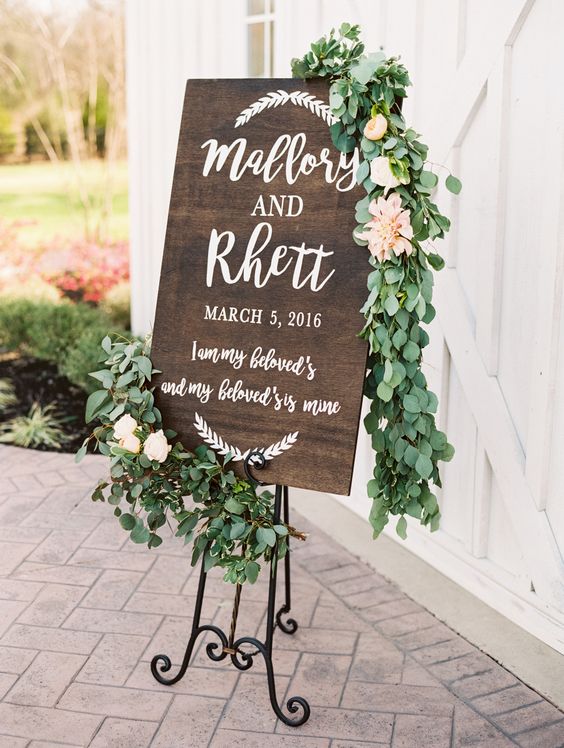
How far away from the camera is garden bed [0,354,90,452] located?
5633mm

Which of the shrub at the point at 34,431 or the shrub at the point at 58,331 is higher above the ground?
the shrub at the point at 58,331

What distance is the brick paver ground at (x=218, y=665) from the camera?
2812 mm

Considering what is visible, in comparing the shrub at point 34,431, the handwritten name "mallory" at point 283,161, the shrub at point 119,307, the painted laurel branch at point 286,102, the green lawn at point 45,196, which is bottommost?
the shrub at point 34,431

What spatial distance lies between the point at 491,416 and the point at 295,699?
1.24 m

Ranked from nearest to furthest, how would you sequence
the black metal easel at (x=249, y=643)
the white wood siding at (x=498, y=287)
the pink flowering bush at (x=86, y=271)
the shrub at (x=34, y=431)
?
the black metal easel at (x=249, y=643)
the white wood siding at (x=498, y=287)
the shrub at (x=34, y=431)
the pink flowering bush at (x=86, y=271)

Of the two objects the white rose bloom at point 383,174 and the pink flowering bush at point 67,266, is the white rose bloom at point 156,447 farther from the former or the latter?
the pink flowering bush at point 67,266

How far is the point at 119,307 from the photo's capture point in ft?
24.2

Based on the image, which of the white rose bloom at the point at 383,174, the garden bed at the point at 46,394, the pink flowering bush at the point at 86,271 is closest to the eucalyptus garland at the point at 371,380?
the white rose bloom at the point at 383,174

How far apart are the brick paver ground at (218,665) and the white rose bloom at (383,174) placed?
5.29 ft

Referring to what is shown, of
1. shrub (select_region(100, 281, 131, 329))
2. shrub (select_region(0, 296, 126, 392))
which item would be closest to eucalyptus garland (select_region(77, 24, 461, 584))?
shrub (select_region(0, 296, 126, 392))

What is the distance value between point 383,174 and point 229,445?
35.5 inches

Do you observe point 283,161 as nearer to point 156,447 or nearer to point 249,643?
point 156,447

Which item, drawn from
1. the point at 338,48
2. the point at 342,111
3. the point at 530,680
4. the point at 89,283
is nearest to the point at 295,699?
the point at 530,680

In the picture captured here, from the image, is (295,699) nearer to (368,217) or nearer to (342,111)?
(368,217)
